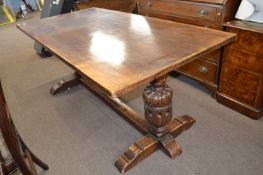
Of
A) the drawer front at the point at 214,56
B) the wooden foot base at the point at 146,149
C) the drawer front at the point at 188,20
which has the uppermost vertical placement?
the drawer front at the point at 188,20

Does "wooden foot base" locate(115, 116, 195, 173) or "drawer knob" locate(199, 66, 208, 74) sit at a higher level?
"drawer knob" locate(199, 66, 208, 74)

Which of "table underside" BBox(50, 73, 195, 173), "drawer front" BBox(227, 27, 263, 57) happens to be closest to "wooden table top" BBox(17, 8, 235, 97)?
"table underside" BBox(50, 73, 195, 173)

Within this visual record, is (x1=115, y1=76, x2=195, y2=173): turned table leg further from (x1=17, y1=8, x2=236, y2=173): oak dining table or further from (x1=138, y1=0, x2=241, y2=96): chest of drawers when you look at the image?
(x1=138, y1=0, x2=241, y2=96): chest of drawers

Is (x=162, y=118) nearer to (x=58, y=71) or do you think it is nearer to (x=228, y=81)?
(x=228, y=81)

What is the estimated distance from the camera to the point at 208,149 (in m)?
1.61

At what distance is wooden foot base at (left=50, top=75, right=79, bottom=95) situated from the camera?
248 centimetres

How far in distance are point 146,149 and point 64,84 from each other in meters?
1.36

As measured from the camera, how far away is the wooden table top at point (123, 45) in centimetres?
102

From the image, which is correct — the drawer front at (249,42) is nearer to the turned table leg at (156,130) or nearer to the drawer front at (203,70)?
the drawer front at (203,70)

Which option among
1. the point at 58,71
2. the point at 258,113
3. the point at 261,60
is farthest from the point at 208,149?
the point at 58,71

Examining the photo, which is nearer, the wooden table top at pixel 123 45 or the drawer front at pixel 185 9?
the wooden table top at pixel 123 45

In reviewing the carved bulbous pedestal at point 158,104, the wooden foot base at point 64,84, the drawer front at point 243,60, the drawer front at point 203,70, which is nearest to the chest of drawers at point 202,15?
the drawer front at point 203,70

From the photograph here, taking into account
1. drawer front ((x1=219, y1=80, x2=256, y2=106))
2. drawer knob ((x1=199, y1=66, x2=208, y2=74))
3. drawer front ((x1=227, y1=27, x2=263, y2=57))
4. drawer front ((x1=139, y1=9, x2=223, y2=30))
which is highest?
drawer front ((x1=139, y1=9, x2=223, y2=30))

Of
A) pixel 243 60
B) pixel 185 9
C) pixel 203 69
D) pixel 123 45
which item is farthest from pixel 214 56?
pixel 123 45
